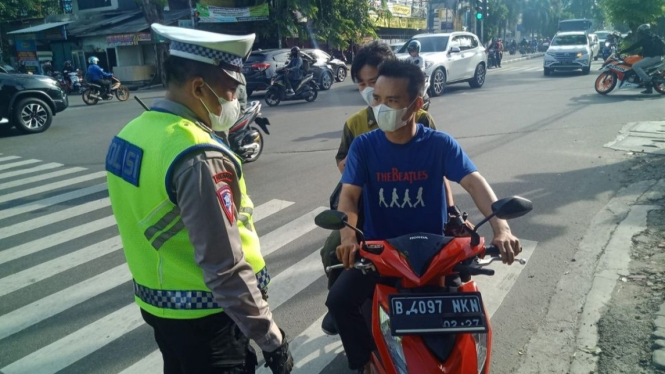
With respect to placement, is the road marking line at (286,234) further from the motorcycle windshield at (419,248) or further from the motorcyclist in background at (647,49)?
the motorcyclist in background at (647,49)

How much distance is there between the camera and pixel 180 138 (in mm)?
1572

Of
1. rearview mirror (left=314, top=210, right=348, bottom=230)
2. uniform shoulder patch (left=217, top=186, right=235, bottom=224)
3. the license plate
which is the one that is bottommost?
the license plate

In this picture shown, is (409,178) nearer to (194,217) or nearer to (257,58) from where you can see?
(194,217)

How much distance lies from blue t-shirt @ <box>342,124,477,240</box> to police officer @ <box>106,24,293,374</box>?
2.66 ft

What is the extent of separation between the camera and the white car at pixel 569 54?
20.5 m

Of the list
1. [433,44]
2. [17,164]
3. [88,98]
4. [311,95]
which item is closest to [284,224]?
[17,164]

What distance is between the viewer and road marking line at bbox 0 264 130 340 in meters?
3.69

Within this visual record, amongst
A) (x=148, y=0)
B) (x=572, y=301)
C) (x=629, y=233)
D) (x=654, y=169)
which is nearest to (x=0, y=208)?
(x=572, y=301)

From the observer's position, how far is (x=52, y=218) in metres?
5.96

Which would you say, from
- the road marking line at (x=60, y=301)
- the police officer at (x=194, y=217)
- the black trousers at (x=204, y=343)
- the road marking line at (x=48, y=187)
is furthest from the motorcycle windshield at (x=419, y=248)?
the road marking line at (x=48, y=187)

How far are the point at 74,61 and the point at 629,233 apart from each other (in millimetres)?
30848

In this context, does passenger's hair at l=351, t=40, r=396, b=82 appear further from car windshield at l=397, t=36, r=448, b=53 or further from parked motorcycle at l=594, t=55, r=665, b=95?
car windshield at l=397, t=36, r=448, b=53

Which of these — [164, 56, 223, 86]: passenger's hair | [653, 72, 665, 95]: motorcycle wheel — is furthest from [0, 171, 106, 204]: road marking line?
[653, 72, 665, 95]: motorcycle wheel

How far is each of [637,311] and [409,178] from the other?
87.2 inches
